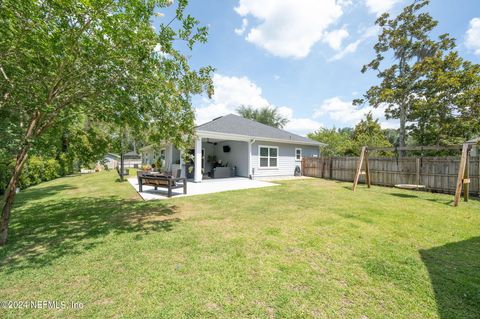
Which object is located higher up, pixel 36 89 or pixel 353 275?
pixel 36 89

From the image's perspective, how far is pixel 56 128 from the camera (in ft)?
18.3

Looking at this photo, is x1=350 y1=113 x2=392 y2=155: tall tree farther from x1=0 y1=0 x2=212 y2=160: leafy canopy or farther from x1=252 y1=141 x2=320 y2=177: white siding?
x1=0 y1=0 x2=212 y2=160: leafy canopy

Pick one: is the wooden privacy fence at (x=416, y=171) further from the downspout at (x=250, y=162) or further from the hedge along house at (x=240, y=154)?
the downspout at (x=250, y=162)

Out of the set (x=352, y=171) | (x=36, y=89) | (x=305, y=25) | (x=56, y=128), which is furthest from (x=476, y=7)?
(x=56, y=128)

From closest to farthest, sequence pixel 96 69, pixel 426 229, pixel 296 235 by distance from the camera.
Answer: pixel 96 69 → pixel 296 235 → pixel 426 229

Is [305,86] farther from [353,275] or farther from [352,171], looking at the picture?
[353,275]

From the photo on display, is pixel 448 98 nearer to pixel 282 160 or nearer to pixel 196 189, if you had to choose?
pixel 282 160

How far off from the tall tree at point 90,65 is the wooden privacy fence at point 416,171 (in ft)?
37.4

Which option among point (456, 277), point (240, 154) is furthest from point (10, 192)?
→ point (240, 154)

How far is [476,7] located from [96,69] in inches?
633

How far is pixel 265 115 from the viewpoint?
37.3m

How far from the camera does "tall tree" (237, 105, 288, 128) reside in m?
37.3

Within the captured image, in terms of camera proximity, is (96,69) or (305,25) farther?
(305,25)

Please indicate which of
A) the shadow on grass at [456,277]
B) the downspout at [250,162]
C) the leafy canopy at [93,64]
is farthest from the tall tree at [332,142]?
the leafy canopy at [93,64]
